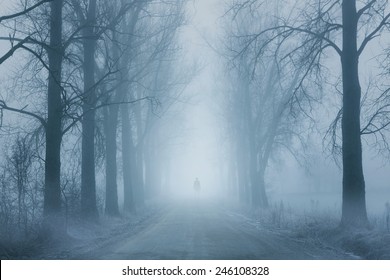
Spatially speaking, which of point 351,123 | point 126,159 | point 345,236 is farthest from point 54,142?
point 126,159

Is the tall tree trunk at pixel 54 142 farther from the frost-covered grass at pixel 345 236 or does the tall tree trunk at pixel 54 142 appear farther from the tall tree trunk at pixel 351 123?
the tall tree trunk at pixel 351 123

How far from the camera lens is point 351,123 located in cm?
1280

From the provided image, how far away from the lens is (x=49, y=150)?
12391 mm

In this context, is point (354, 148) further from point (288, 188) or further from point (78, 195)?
point (288, 188)

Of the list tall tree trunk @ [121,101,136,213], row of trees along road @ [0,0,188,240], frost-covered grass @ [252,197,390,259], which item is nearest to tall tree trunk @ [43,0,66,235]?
row of trees along road @ [0,0,188,240]

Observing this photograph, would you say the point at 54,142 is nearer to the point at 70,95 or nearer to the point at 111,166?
the point at 70,95

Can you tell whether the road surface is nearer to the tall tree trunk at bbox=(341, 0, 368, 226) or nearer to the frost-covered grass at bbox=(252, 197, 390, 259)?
the frost-covered grass at bbox=(252, 197, 390, 259)

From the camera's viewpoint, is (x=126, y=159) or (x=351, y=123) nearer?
(x=351, y=123)

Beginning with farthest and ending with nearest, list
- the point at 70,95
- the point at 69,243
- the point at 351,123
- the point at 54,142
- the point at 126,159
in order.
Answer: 1. the point at 126,159
2. the point at 70,95
3. the point at 351,123
4. the point at 54,142
5. the point at 69,243

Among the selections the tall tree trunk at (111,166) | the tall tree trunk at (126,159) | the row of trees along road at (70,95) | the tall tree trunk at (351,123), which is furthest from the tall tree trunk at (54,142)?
the tall tree trunk at (126,159)

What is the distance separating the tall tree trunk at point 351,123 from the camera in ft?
41.2

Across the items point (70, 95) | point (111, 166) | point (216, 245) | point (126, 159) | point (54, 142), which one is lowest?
point (216, 245)

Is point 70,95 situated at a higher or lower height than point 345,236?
higher

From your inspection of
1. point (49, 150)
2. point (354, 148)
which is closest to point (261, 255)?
point (354, 148)
